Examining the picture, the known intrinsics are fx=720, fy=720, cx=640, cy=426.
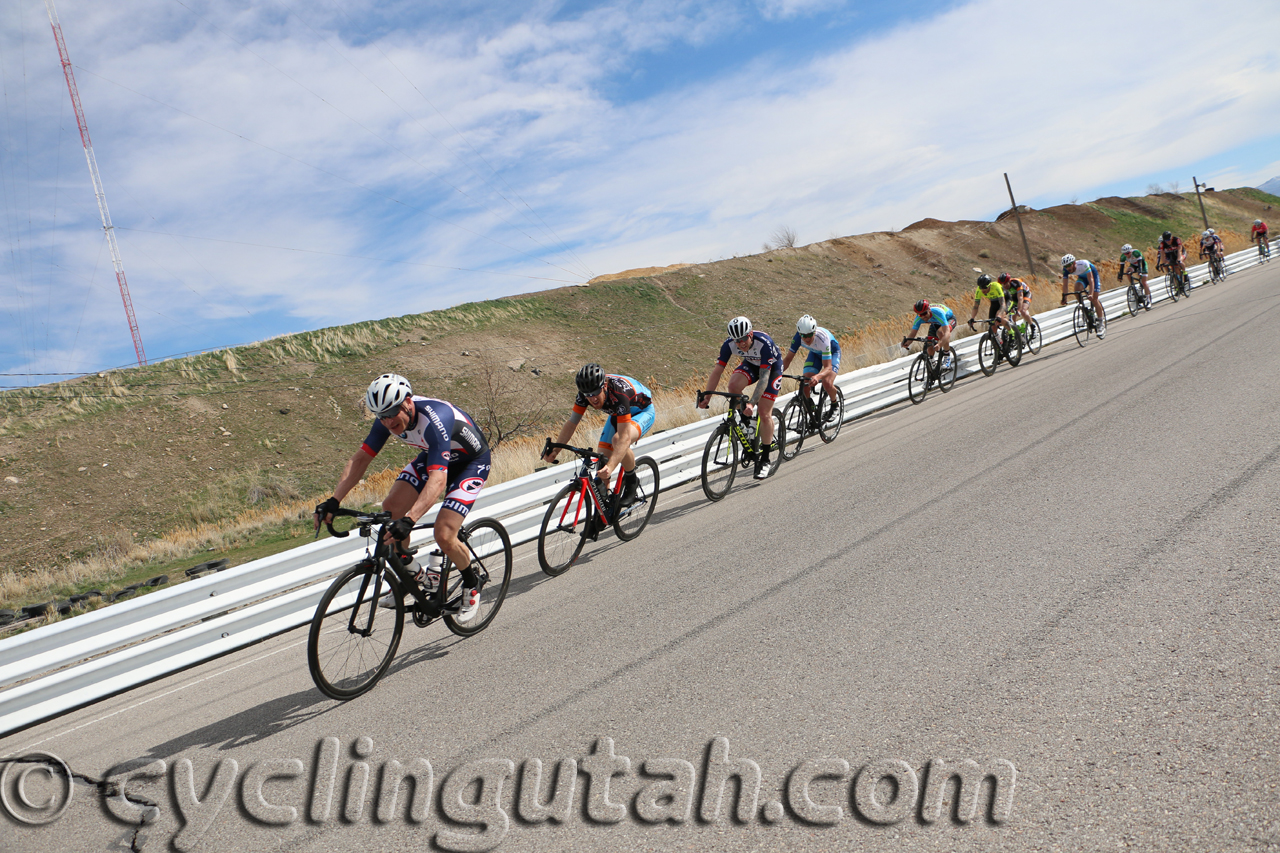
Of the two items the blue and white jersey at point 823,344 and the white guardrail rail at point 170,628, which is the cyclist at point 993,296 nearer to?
the blue and white jersey at point 823,344

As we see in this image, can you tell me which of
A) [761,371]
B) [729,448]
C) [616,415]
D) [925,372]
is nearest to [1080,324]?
[925,372]

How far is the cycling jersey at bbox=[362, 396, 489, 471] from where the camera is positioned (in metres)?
5.41

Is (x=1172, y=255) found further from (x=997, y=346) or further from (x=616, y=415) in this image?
(x=616, y=415)

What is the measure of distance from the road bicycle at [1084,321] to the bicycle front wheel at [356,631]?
1859 cm

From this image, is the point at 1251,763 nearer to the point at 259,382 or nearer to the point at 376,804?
the point at 376,804

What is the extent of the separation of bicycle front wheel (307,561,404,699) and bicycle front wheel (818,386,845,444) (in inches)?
320

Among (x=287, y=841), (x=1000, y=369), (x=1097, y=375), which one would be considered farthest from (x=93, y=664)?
(x=1000, y=369)

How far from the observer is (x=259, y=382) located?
111 ft

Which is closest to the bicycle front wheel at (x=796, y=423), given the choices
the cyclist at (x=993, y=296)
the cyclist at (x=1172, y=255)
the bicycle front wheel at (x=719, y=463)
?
the bicycle front wheel at (x=719, y=463)

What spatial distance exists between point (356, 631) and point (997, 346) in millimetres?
15854

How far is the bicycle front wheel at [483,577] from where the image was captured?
565 centimetres

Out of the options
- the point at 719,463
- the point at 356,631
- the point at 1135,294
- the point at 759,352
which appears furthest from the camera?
the point at 1135,294

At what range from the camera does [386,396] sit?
16.8 feet

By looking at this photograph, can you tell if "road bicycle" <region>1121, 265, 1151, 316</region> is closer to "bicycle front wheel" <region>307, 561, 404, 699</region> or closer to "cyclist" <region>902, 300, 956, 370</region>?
"cyclist" <region>902, 300, 956, 370</region>
